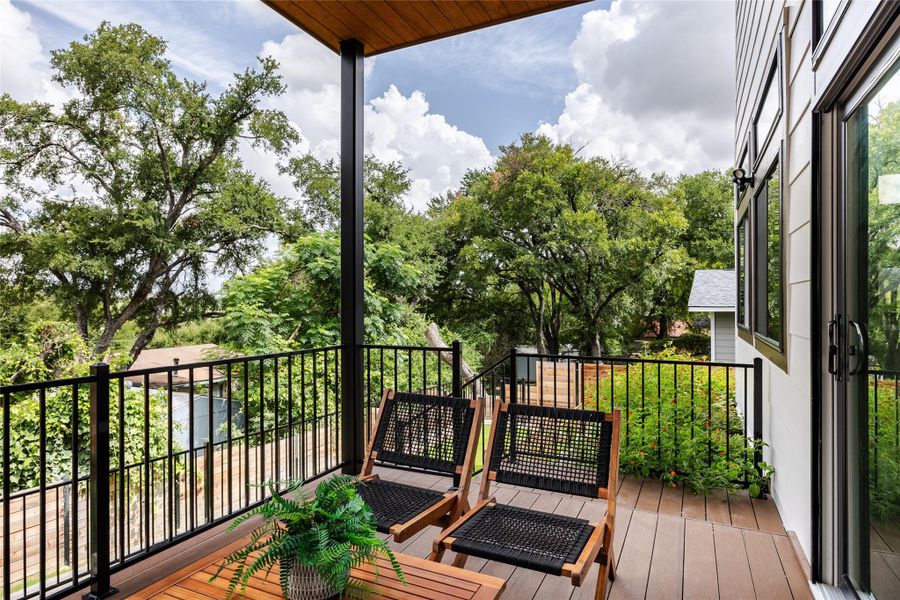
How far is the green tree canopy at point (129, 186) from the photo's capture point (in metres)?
10.2

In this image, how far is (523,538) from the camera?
192cm

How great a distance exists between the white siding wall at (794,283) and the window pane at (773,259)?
251mm

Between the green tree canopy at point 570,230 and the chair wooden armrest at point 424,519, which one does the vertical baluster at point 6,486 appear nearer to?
the chair wooden armrest at point 424,519

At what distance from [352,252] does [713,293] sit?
8726mm

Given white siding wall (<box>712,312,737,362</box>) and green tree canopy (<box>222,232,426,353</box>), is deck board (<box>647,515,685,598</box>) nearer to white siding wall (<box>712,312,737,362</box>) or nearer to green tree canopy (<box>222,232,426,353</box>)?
green tree canopy (<box>222,232,426,353</box>)

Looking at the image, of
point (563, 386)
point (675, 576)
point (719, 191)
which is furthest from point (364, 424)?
point (719, 191)

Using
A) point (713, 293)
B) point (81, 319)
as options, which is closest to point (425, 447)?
point (713, 293)

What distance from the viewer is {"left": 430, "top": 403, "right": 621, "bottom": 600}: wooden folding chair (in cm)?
182

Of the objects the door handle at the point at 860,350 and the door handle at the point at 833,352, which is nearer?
the door handle at the point at 860,350

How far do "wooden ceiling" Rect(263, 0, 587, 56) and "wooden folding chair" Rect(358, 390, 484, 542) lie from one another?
2.25 m

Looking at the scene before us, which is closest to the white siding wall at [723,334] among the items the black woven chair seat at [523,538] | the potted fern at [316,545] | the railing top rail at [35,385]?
the black woven chair seat at [523,538]

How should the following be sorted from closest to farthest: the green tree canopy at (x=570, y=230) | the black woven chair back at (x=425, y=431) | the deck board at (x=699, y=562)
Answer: the deck board at (x=699, y=562)
the black woven chair back at (x=425, y=431)
the green tree canopy at (x=570, y=230)

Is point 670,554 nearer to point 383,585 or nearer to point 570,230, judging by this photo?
point 383,585

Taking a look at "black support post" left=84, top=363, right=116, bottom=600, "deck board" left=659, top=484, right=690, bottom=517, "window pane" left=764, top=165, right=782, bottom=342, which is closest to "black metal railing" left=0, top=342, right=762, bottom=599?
"black support post" left=84, top=363, right=116, bottom=600
